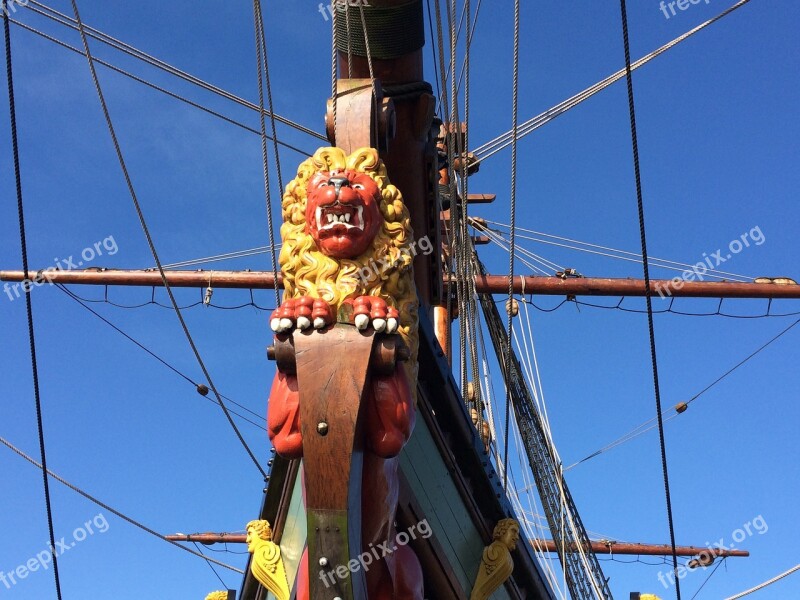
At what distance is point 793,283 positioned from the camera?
49.0 ft

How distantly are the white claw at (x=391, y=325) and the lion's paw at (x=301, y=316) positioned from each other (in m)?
0.18

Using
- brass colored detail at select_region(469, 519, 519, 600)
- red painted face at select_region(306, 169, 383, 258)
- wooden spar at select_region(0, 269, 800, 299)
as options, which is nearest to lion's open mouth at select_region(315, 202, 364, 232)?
red painted face at select_region(306, 169, 383, 258)

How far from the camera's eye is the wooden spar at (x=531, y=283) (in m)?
13.9

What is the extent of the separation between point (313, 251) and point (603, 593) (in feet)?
28.0

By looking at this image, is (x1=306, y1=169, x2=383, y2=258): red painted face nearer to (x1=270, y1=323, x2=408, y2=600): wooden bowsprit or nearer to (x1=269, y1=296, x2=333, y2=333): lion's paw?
(x1=269, y1=296, x2=333, y2=333): lion's paw

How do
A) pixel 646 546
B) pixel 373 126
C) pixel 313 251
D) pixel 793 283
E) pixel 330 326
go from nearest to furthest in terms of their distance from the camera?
pixel 330 326
pixel 313 251
pixel 373 126
pixel 793 283
pixel 646 546

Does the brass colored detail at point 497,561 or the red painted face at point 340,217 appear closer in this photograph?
the red painted face at point 340,217

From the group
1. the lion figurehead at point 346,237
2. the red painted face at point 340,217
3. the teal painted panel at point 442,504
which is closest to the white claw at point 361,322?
the lion figurehead at point 346,237

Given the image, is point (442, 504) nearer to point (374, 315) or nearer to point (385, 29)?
point (374, 315)

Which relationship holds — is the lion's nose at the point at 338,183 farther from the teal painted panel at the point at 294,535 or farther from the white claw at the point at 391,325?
the teal painted panel at the point at 294,535

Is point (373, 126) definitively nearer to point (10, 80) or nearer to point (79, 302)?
point (10, 80)

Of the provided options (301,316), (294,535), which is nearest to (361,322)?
(301,316)

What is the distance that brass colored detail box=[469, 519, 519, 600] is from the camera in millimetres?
4742

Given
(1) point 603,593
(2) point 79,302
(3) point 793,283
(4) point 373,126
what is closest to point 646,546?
(3) point 793,283
